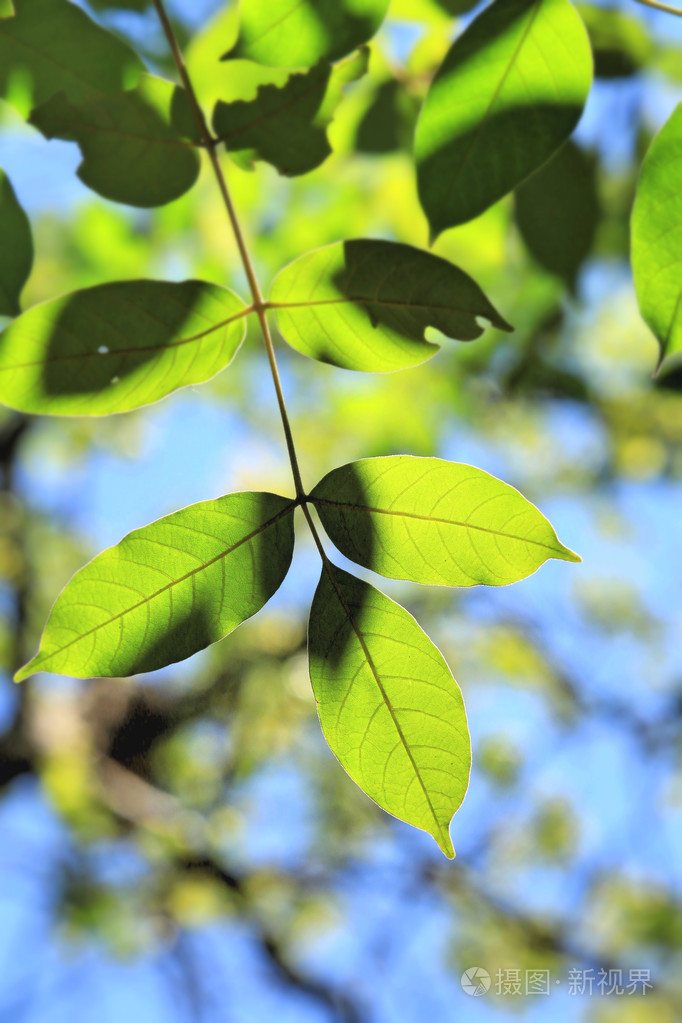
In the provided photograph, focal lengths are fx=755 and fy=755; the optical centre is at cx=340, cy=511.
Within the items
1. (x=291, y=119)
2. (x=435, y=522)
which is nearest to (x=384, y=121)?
(x=291, y=119)

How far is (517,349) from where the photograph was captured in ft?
8.13

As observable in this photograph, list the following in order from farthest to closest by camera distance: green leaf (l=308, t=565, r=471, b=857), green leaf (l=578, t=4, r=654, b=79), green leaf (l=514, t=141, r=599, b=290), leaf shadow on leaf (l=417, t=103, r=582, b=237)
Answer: green leaf (l=578, t=4, r=654, b=79), green leaf (l=514, t=141, r=599, b=290), leaf shadow on leaf (l=417, t=103, r=582, b=237), green leaf (l=308, t=565, r=471, b=857)

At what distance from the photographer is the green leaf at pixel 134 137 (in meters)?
0.66

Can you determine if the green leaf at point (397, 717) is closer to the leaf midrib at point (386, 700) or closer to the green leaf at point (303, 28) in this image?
the leaf midrib at point (386, 700)

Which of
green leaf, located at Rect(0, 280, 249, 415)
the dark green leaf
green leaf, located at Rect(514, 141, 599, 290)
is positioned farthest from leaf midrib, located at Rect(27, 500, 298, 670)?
the dark green leaf

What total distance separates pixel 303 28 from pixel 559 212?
470 mm

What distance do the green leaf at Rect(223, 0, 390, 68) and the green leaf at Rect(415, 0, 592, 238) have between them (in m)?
0.07

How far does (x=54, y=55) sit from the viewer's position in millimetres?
638

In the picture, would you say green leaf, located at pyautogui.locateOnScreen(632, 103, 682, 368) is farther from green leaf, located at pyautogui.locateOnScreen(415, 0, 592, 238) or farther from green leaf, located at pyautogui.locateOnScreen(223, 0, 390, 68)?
green leaf, located at pyautogui.locateOnScreen(223, 0, 390, 68)

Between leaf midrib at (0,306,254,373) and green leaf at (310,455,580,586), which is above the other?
leaf midrib at (0,306,254,373)

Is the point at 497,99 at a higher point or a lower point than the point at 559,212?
lower

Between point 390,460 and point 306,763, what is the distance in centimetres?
498

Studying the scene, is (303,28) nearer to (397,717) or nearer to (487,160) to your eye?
(487,160)

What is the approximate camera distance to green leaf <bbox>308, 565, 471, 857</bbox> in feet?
1.59
